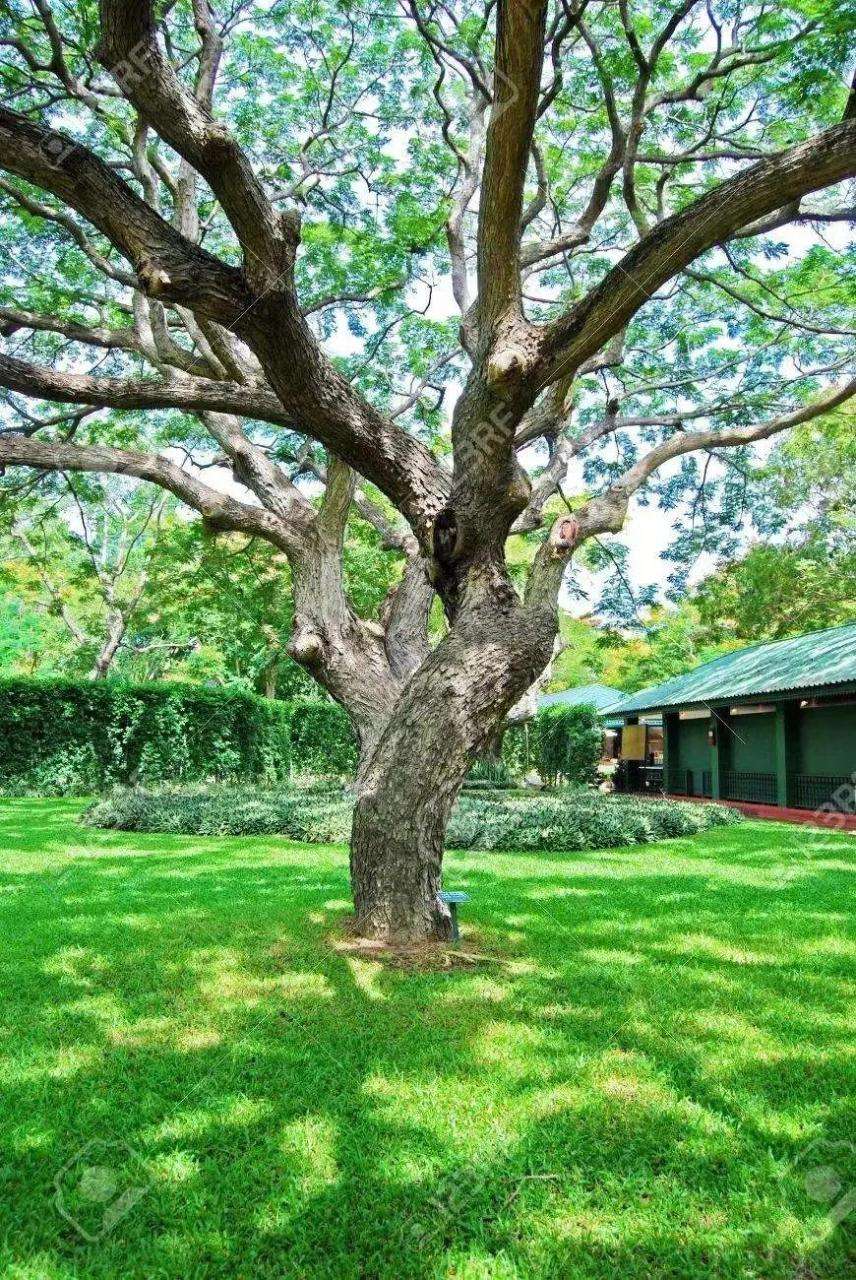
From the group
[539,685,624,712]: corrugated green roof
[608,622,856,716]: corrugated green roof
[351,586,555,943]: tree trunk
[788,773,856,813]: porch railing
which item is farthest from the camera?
[539,685,624,712]: corrugated green roof

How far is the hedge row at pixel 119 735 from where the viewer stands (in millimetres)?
16047

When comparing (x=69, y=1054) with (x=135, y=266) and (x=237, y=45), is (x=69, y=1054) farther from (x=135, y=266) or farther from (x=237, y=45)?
(x=237, y=45)

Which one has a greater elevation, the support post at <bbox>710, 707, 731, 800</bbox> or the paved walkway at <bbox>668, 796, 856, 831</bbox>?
the support post at <bbox>710, 707, 731, 800</bbox>

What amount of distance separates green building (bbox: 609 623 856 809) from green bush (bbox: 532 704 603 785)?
68.1 inches

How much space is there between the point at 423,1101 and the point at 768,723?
17.5 meters

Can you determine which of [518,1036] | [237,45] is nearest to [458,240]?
[237,45]

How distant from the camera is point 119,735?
54.9ft

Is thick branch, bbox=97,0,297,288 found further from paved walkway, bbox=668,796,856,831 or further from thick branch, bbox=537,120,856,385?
paved walkway, bbox=668,796,856,831

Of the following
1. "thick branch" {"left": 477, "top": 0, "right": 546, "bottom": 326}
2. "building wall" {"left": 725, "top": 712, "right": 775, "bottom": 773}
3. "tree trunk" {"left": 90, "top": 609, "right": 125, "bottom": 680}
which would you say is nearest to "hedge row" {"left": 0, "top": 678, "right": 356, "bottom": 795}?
"tree trunk" {"left": 90, "top": 609, "right": 125, "bottom": 680}

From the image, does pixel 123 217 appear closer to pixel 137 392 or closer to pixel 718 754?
pixel 137 392

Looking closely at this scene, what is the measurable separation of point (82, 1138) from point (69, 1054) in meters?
0.73

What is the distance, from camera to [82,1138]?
2611 mm

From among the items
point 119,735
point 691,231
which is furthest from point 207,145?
point 119,735

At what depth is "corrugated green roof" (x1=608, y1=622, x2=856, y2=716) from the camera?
47.6 feet
